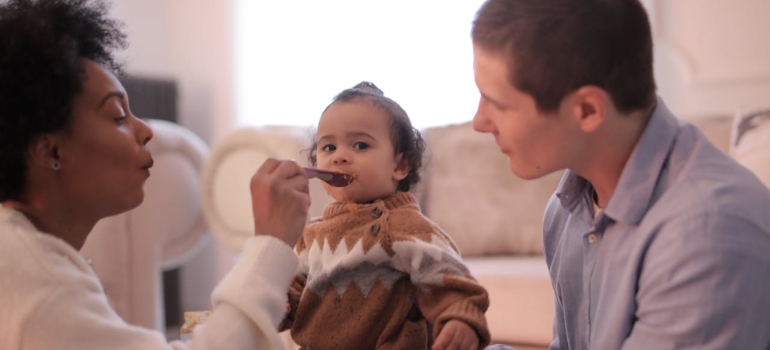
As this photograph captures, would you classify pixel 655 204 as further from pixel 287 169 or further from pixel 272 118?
pixel 272 118

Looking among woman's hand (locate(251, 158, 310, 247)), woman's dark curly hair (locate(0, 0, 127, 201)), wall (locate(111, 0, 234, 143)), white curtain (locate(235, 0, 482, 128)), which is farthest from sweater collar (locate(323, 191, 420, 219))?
wall (locate(111, 0, 234, 143))

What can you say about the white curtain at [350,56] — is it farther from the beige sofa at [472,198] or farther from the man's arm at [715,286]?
the man's arm at [715,286]

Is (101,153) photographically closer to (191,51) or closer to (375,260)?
(375,260)

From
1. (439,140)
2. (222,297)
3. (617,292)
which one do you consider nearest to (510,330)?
(439,140)

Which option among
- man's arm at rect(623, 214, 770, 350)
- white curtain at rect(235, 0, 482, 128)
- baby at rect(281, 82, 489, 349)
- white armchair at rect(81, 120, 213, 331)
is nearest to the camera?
man's arm at rect(623, 214, 770, 350)

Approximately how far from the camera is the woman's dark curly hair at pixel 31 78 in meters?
1.00

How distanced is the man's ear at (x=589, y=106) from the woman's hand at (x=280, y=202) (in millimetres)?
399

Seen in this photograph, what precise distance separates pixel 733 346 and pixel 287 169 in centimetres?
63

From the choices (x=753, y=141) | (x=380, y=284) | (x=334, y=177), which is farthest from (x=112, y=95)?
(x=753, y=141)

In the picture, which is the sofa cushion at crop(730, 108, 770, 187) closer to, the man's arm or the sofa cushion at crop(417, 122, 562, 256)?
the sofa cushion at crop(417, 122, 562, 256)

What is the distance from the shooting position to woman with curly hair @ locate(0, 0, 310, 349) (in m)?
0.94

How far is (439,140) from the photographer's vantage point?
2.81 m

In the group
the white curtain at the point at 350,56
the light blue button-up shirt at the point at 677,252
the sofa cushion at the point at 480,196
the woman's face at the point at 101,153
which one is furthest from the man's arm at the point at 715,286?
the white curtain at the point at 350,56

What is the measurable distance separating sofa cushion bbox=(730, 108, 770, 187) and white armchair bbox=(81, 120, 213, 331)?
1.87 m
